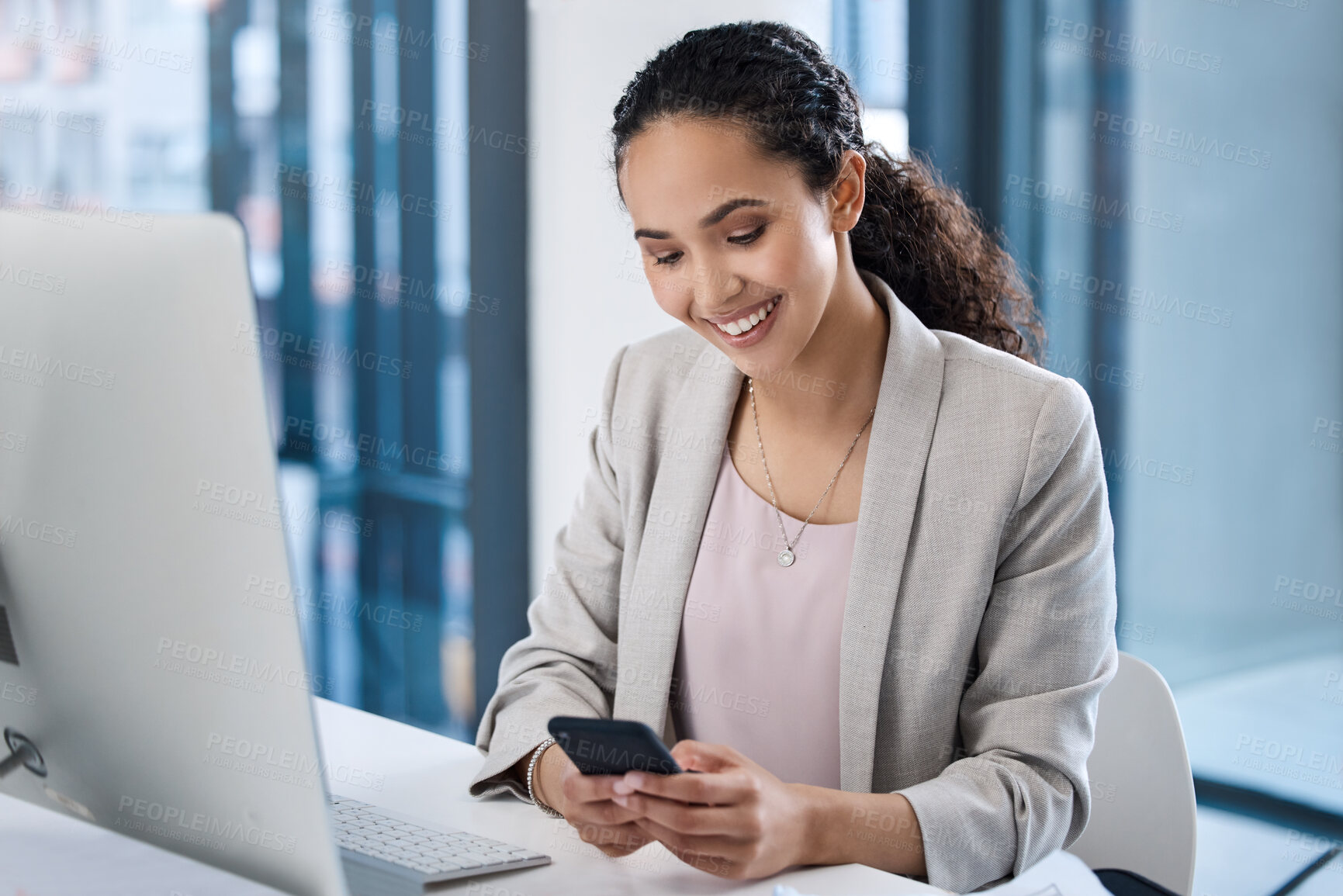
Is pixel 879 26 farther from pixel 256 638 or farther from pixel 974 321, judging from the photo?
pixel 256 638

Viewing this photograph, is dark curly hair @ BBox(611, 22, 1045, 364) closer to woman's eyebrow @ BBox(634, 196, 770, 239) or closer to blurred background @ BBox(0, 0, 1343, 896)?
woman's eyebrow @ BBox(634, 196, 770, 239)

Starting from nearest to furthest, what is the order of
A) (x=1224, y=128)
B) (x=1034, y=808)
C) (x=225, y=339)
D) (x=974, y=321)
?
(x=225, y=339), (x=1034, y=808), (x=974, y=321), (x=1224, y=128)

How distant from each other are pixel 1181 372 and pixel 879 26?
0.92m

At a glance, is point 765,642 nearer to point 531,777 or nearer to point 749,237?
point 531,777

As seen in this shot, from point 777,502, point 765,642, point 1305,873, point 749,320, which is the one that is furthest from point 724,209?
point 1305,873

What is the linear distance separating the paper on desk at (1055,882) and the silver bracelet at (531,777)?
37 cm

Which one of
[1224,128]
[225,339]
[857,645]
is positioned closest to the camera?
[225,339]

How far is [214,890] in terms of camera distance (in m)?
0.82

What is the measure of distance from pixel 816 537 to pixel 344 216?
1.94m

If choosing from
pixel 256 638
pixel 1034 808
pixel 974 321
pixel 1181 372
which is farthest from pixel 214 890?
pixel 1181 372

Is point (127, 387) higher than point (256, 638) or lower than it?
higher

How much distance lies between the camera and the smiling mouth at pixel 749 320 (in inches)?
50.3

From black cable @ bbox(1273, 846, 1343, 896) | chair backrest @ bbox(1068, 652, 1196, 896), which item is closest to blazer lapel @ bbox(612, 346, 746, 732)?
chair backrest @ bbox(1068, 652, 1196, 896)

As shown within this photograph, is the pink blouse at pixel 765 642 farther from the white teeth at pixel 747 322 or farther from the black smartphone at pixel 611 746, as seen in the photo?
the black smartphone at pixel 611 746
